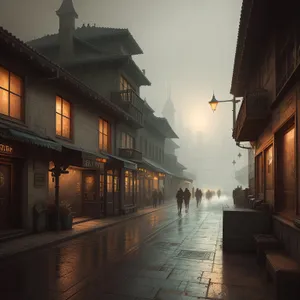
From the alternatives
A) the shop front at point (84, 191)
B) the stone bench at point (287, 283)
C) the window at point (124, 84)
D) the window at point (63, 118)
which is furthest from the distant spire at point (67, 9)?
the stone bench at point (287, 283)

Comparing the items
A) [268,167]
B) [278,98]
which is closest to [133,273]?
[278,98]

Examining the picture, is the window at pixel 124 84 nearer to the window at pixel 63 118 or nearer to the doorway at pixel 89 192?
the doorway at pixel 89 192

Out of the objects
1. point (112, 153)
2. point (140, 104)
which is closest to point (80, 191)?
point (112, 153)

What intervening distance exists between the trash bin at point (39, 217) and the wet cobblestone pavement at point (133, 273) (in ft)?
6.89

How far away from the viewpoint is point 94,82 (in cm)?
2245

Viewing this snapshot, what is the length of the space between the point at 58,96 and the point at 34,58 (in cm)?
318

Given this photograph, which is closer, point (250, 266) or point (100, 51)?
point (250, 266)

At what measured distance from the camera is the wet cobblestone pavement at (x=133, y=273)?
18.7ft

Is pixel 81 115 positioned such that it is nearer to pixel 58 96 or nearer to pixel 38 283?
pixel 58 96

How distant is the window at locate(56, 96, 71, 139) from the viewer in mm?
14422

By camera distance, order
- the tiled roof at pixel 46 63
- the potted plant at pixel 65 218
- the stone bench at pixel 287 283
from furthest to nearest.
→ the potted plant at pixel 65 218
the tiled roof at pixel 46 63
the stone bench at pixel 287 283

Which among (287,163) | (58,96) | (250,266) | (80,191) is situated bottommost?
(250,266)

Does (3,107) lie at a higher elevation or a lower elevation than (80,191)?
higher

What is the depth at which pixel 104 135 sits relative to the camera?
64.2 ft
